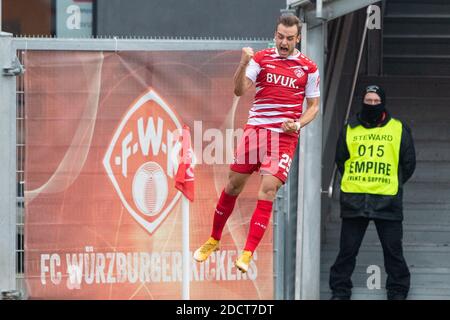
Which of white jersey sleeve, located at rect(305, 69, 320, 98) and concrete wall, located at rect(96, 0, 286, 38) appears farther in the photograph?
concrete wall, located at rect(96, 0, 286, 38)

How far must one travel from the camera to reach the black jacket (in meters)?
12.1

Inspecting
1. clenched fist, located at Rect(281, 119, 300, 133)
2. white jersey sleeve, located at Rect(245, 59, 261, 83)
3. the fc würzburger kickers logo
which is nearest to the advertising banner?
the fc würzburger kickers logo

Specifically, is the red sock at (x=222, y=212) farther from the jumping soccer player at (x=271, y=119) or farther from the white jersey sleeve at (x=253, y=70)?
the white jersey sleeve at (x=253, y=70)

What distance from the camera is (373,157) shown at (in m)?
12.3

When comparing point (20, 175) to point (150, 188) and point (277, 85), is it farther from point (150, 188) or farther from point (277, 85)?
point (277, 85)

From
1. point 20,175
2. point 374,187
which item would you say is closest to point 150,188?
point 20,175

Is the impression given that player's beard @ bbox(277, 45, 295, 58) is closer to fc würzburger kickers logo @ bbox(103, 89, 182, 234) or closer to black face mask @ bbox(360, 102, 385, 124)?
fc würzburger kickers logo @ bbox(103, 89, 182, 234)

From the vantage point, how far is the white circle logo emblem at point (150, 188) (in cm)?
1201

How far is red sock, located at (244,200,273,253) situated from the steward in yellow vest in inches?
81.4

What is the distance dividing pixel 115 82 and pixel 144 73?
27 centimetres

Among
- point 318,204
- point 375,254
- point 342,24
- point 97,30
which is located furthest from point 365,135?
point 97,30

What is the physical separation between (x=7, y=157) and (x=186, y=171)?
2712 millimetres

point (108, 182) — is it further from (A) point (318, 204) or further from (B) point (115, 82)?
(A) point (318, 204)

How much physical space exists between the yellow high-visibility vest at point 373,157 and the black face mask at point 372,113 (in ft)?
0.27
